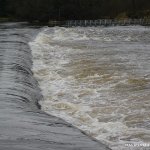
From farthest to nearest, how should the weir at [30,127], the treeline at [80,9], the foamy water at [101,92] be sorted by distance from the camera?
the treeline at [80,9], the foamy water at [101,92], the weir at [30,127]

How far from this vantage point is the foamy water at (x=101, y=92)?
10.3 metres

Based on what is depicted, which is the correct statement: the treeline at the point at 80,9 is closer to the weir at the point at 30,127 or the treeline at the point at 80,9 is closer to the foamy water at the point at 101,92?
the foamy water at the point at 101,92

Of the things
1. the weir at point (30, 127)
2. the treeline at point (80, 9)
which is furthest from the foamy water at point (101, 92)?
the treeline at point (80, 9)

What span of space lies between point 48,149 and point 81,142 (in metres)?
0.77

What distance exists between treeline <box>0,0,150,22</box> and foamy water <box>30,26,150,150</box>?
5203cm

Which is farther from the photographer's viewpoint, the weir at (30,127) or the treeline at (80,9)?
the treeline at (80,9)

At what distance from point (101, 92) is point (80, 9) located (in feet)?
209

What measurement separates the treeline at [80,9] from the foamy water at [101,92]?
171 feet

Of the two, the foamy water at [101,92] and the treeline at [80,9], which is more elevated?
the foamy water at [101,92]

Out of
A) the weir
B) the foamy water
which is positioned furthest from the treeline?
the weir

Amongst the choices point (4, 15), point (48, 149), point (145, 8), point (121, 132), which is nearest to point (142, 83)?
point (121, 132)

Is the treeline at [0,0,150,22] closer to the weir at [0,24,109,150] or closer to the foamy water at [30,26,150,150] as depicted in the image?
the foamy water at [30,26,150,150]

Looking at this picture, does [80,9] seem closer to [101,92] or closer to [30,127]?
[101,92]

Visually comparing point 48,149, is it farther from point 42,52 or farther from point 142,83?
point 42,52
